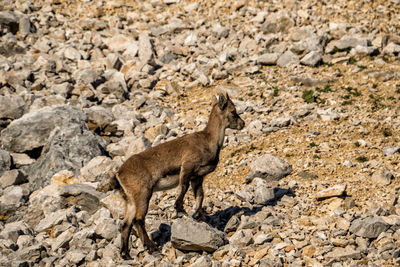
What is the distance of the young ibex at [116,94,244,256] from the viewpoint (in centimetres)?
1005

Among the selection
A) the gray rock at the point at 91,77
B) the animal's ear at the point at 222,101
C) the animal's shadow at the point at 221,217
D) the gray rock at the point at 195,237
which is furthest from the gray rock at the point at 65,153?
the gray rock at the point at 195,237

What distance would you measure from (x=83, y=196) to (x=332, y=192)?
19.5 feet

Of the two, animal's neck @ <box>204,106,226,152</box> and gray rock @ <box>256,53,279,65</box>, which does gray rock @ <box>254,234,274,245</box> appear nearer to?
animal's neck @ <box>204,106,226,152</box>

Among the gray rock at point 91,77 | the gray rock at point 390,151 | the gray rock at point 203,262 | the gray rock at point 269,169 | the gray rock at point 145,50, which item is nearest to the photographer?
the gray rock at point 203,262

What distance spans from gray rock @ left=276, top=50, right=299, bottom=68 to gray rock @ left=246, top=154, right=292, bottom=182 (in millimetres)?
6969

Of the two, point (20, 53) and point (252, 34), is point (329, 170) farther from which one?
point (20, 53)

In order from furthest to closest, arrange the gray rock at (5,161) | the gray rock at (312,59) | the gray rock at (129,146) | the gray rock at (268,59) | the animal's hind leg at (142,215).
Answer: the gray rock at (268,59), the gray rock at (312,59), the gray rock at (5,161), the gray rock at (129,146), the animal's hind leg at (142,215)

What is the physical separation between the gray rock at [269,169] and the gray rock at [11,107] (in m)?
8.87

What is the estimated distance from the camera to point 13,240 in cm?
1155

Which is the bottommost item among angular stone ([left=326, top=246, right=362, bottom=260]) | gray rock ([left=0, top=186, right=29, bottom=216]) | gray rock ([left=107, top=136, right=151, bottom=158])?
gray rock ([left=0, top=186, right=29, bottom=216])

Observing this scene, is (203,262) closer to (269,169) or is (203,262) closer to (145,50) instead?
(269,169)

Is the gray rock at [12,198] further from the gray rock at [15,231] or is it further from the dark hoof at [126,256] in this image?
the dark hoof at [126,256]

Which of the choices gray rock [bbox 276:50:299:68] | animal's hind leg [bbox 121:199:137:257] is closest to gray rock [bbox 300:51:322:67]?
gray rock [bbox 276:50:299:68]

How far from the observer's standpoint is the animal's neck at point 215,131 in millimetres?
11320
